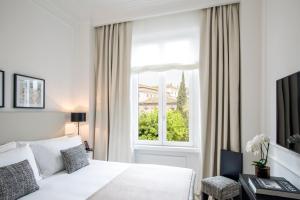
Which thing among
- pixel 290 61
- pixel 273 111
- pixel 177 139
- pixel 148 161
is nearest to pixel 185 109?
pixel 177 139

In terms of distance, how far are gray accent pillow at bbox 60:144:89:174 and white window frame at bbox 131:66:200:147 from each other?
1.19 meters

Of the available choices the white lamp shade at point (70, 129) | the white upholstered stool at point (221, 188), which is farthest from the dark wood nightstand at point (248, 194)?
the white lamp shade at point (70, 129)

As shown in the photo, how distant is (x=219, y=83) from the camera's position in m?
2.78

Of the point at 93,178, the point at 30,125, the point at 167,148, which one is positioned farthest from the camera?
the point at 167,148

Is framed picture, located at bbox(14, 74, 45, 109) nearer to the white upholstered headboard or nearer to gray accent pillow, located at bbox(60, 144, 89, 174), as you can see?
the white upholstered headboard

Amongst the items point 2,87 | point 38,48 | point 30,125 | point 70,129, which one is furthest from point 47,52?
point 70,129

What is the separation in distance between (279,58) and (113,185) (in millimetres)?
2106

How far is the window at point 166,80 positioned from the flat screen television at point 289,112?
134cm

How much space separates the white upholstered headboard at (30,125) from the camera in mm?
2172

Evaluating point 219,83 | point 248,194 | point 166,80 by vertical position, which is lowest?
point 248,194

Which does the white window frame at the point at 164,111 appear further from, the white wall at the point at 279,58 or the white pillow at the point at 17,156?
the white pillow at the point at 17,156

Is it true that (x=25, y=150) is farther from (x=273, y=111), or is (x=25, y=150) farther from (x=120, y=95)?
(x=273, y=111)

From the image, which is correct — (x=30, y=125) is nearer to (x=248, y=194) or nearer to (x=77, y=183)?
(x=77, y=183)

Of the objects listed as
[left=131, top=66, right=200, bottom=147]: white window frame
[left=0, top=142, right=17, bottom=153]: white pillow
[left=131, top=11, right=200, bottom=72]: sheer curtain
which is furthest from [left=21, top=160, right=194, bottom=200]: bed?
[left=131, top=11, right=200, bottom=72]: sheer curtain
